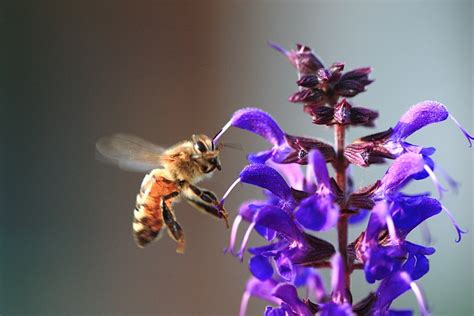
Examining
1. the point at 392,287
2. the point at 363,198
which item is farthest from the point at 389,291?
the point at 363,198

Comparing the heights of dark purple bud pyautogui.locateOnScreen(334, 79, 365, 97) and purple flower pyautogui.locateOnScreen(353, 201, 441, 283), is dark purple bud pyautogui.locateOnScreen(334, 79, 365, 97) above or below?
above

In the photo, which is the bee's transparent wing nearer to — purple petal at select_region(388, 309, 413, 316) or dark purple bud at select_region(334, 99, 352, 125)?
dark purple bud at select_region(334, 99, 352, 125)

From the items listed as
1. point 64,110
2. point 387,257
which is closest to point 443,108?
point 387,257

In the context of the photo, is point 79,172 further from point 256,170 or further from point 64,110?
point 256,170

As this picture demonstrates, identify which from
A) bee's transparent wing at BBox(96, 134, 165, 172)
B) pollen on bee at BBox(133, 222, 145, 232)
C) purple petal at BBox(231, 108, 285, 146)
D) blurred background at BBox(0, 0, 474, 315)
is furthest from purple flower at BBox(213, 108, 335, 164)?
blurred background at BBox(0, 0, 474, 315)

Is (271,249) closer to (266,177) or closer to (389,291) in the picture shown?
(266,177)

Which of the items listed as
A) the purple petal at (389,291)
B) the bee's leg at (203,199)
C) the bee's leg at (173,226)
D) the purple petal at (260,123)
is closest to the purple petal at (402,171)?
the purple petal at (389,291)
